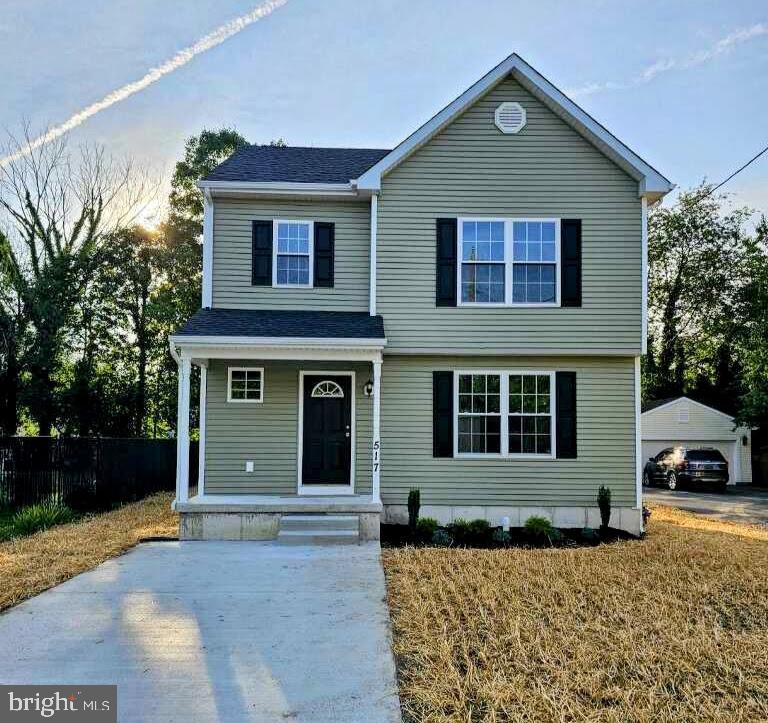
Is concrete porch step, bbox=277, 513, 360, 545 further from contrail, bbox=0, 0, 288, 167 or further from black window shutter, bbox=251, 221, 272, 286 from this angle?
contrail, bbox=0, 0, 288, 167

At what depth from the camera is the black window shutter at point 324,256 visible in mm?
10727

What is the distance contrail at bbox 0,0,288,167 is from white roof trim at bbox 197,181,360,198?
2.53m

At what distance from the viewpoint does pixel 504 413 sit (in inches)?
408

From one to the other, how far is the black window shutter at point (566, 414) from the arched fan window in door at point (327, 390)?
3.55 metres

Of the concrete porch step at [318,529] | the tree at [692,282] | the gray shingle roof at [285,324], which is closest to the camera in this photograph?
the concrete porch step at [318,529]

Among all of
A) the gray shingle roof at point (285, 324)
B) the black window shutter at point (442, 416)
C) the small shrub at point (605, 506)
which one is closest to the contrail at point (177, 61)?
the gray shingle roof at point (285, 324)

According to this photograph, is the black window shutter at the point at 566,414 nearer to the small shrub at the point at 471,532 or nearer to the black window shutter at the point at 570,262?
the black window shutter at the point at 570,262

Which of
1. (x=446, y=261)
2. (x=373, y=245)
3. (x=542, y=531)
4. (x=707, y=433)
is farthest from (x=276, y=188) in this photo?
(x=707, y=433)

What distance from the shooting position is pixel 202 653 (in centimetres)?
457

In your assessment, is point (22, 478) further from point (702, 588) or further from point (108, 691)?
point (702, 588)

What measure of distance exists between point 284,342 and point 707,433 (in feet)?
66.3

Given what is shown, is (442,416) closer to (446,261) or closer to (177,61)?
(446,261)

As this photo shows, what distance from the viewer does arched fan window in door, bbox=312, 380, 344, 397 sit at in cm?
1065

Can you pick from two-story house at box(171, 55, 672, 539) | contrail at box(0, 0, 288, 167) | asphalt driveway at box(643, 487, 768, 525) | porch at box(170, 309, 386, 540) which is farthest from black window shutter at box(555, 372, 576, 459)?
contrail at box(0, 0, 288, 167)
